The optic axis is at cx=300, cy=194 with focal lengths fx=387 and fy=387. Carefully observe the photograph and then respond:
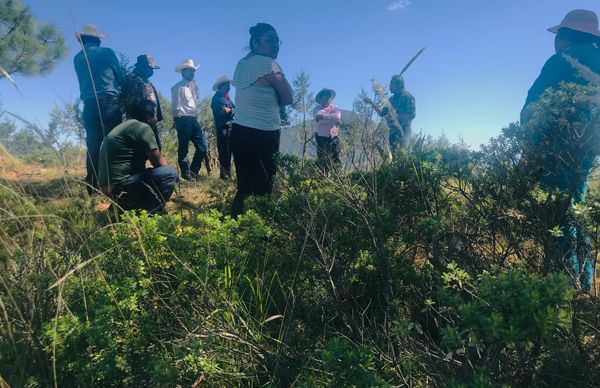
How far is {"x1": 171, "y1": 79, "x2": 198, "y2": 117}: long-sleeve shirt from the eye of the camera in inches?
212

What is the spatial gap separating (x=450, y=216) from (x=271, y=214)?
1.04 metres

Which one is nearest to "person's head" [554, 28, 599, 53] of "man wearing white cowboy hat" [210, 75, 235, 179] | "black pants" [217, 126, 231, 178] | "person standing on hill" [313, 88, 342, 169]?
"person standing on hill" [313, 88, 342, 169]

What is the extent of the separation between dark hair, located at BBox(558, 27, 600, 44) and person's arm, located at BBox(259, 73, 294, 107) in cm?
186

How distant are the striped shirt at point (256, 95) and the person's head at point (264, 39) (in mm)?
53

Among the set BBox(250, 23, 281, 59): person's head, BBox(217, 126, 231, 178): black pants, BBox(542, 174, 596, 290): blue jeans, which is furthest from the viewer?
BBox(217, 126, 231, 178): black pants

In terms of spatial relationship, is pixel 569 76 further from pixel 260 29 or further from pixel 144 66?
pixel 144 66

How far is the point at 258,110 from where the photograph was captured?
9.88 feet

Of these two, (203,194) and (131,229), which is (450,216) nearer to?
(131,229)

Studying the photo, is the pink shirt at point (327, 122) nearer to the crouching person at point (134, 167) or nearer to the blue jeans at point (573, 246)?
the crouching person at point (134, 167)

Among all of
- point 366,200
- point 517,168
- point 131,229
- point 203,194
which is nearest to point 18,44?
point 203,194

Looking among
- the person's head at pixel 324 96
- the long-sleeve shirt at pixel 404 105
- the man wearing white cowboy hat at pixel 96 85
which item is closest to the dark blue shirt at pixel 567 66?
the long-sleeve shirt at pixel 404 105

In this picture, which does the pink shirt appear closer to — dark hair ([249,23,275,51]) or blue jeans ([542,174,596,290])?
dark hair ([249,23,275,51])

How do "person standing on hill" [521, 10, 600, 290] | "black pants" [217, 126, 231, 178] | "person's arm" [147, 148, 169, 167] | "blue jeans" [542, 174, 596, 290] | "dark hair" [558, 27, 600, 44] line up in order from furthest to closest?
1. "black pants" [217, 126, 231, 178]
2. "person's arm" [147, 148, 169, 167]
3. "dark hair" [558, 27, 600, 44]
4. "person standing on hill" [521, 10, 600, 290]
5. "blue jeans" [542, 174, 596, 290]

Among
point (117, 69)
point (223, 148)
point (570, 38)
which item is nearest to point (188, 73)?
point (223, 148)
